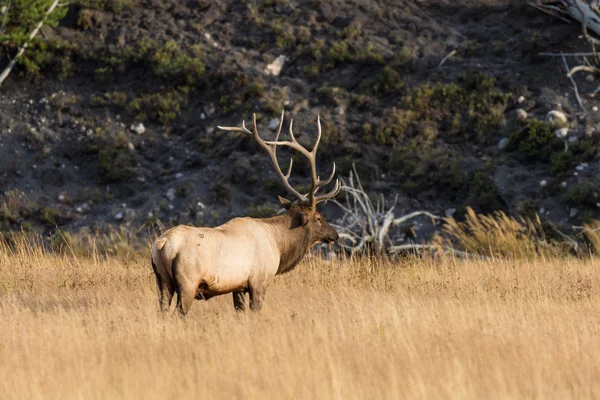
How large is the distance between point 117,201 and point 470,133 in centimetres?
876

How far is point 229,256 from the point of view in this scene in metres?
8.10

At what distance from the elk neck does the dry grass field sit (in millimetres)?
420

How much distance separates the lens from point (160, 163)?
23234 mm

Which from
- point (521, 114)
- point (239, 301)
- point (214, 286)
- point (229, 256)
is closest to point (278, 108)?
point (521, 114)

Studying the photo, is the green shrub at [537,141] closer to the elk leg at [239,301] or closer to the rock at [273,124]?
the rock at [273,124]

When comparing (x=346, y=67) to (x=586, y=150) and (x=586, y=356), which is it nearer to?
(x=586, y=150)

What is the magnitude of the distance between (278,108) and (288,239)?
47.9 feet

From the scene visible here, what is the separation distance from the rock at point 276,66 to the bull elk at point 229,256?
16023 millimetres

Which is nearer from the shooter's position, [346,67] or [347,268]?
[347,268]

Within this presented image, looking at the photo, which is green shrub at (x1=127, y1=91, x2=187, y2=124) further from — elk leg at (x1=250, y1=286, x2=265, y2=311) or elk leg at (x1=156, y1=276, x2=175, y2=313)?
elk leg at (x1=156, y1=276, x2=175, y2=313)

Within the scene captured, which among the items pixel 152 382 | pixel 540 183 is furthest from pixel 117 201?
pixel 152 382

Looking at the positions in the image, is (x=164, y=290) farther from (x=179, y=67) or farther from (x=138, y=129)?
(x=179, y=67)

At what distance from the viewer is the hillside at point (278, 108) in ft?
69.1

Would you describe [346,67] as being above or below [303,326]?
below
